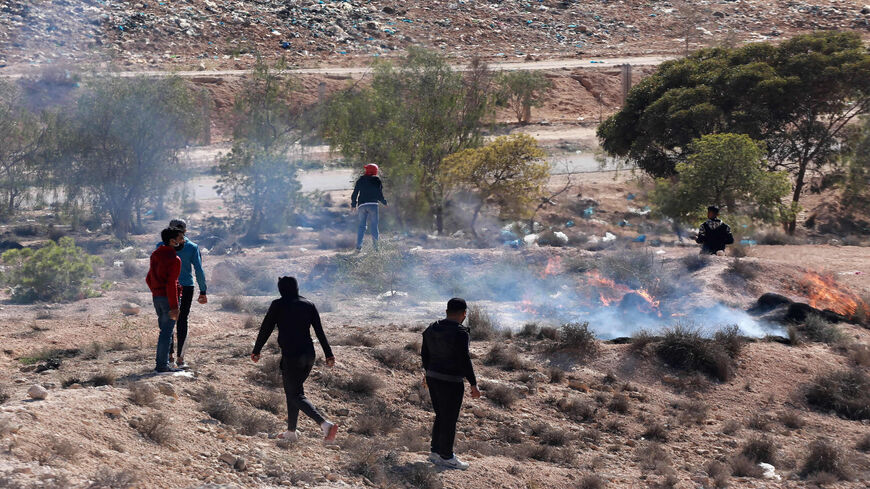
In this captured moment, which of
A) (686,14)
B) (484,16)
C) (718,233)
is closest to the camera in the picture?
(718,233)

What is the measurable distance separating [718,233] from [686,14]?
141 feet

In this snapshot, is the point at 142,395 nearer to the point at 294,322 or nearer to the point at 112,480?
the point at 294,322

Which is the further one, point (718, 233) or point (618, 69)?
point (618, 69)

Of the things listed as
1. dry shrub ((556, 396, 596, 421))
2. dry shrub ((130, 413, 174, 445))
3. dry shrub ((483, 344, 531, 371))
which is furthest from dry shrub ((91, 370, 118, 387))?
dry shrub ((556, 396, 596, 421))

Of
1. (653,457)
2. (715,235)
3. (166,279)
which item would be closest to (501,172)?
(715,235)

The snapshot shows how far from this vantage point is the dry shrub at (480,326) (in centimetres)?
1219

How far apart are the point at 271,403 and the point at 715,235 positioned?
29.3ft

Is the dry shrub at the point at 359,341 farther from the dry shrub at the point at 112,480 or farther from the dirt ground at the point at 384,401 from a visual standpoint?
the dry shrub at the point at 112,480

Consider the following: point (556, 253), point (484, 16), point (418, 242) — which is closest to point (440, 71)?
point (418, 242)

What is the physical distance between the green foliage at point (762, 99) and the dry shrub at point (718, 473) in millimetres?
15070

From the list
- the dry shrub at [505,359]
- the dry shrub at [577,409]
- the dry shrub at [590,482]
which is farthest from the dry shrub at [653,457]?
the dry shrub at [505,359]

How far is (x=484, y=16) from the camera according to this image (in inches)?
1996

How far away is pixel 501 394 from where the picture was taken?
391 inches

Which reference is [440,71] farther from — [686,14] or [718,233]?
[686,14]
